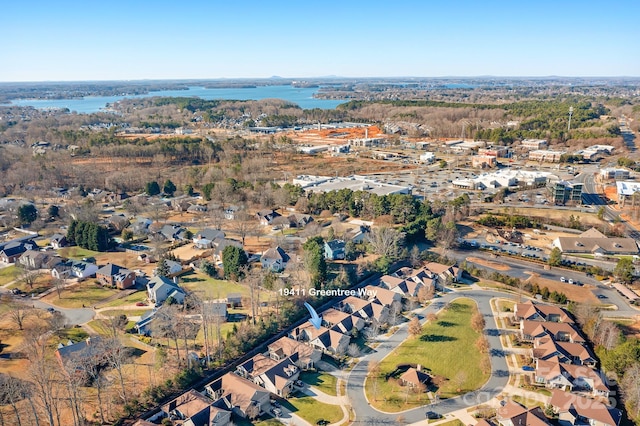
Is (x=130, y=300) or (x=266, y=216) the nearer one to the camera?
(x=130, y=300)

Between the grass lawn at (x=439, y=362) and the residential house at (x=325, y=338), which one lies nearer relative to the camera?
the grass lawn at (x=439, y=362)

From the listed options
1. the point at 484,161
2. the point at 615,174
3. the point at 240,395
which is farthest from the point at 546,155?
the point at 240,395

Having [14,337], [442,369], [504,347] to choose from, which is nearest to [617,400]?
[504,347]

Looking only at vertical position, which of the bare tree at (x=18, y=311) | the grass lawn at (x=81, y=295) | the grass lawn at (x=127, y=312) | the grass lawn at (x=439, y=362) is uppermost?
the bare tree at (x=18, y=311)

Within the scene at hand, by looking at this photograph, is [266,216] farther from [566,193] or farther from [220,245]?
[566,193]

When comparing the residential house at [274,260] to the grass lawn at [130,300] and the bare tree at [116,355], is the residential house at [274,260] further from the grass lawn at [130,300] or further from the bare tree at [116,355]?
the bare tree at [116,355]

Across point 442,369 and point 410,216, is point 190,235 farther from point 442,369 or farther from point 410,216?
point 442,369

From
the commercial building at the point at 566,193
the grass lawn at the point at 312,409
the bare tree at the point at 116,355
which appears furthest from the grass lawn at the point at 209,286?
the commercial building at the point at 566,193

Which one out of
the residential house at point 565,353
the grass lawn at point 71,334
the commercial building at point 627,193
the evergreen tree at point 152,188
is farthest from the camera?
the evergreen tree at point 152,188
